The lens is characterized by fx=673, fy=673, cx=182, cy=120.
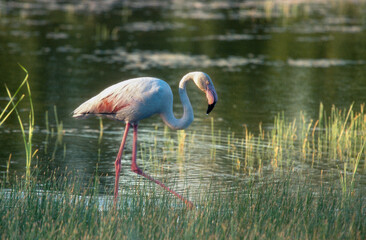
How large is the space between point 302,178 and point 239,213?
2.53m

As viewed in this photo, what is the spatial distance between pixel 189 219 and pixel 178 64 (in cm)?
1349

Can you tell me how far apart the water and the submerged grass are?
1.59 m

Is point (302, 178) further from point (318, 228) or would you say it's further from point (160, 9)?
point (160, 9)

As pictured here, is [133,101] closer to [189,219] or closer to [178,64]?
[189,219]

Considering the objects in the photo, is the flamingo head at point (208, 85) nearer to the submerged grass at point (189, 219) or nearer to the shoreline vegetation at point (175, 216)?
the shoreline vegetation at point (175, 216)

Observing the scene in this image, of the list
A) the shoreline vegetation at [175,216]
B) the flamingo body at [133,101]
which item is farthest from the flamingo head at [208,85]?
the shoreline vegetation at [175,216]

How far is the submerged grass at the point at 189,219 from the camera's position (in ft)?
18.9

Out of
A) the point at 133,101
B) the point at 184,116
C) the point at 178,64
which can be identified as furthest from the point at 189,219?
the point at 178,64

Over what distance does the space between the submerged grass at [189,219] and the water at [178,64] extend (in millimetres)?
1592

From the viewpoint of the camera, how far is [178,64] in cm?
1964

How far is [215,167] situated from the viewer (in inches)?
373

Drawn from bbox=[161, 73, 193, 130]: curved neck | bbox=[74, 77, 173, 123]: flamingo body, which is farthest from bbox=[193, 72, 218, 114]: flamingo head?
bbox=[74, 77, 173, 123]: flamingo body

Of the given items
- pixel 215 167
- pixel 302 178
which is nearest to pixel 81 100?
pixel 215 167

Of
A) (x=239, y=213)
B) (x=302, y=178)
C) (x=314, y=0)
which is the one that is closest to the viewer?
(x=239, y=213)
